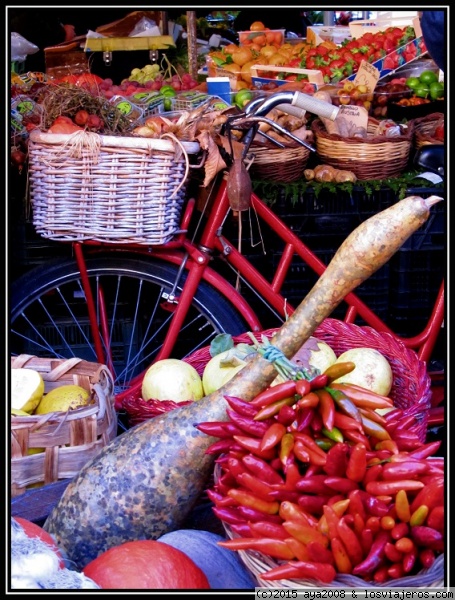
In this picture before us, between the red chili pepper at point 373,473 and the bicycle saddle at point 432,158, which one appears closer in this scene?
the red chili pepper at point 373,473

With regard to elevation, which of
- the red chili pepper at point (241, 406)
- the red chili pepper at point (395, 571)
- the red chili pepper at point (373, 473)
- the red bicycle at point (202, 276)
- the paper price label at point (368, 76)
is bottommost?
the red chili pepper at point (395, 571)

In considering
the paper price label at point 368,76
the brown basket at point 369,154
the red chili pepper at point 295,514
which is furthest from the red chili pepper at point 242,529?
the paper price label at point 368,76

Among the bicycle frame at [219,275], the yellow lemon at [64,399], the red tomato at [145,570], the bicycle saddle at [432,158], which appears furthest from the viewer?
the bicycle saddle at [432,158]

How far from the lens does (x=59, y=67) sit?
6453 mm

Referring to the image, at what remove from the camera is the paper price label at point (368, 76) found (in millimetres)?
4750

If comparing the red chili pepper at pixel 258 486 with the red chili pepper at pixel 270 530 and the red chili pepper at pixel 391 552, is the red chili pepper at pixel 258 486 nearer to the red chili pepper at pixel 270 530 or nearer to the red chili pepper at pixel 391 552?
the red chili pepper at pixel 270 530

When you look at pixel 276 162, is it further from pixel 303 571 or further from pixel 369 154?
pixel 303 571

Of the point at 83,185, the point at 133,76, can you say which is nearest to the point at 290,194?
the point at 83,185

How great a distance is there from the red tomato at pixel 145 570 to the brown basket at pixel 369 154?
2.53 m

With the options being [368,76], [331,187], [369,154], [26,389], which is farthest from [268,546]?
[368,76]

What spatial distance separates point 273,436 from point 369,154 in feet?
7.86

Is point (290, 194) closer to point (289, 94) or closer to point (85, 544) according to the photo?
point (289, 94)

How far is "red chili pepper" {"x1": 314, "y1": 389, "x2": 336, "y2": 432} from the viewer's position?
1.73m

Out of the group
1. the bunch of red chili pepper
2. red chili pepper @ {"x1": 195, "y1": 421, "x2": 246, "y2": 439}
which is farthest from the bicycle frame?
the bunch of red chili pepper
